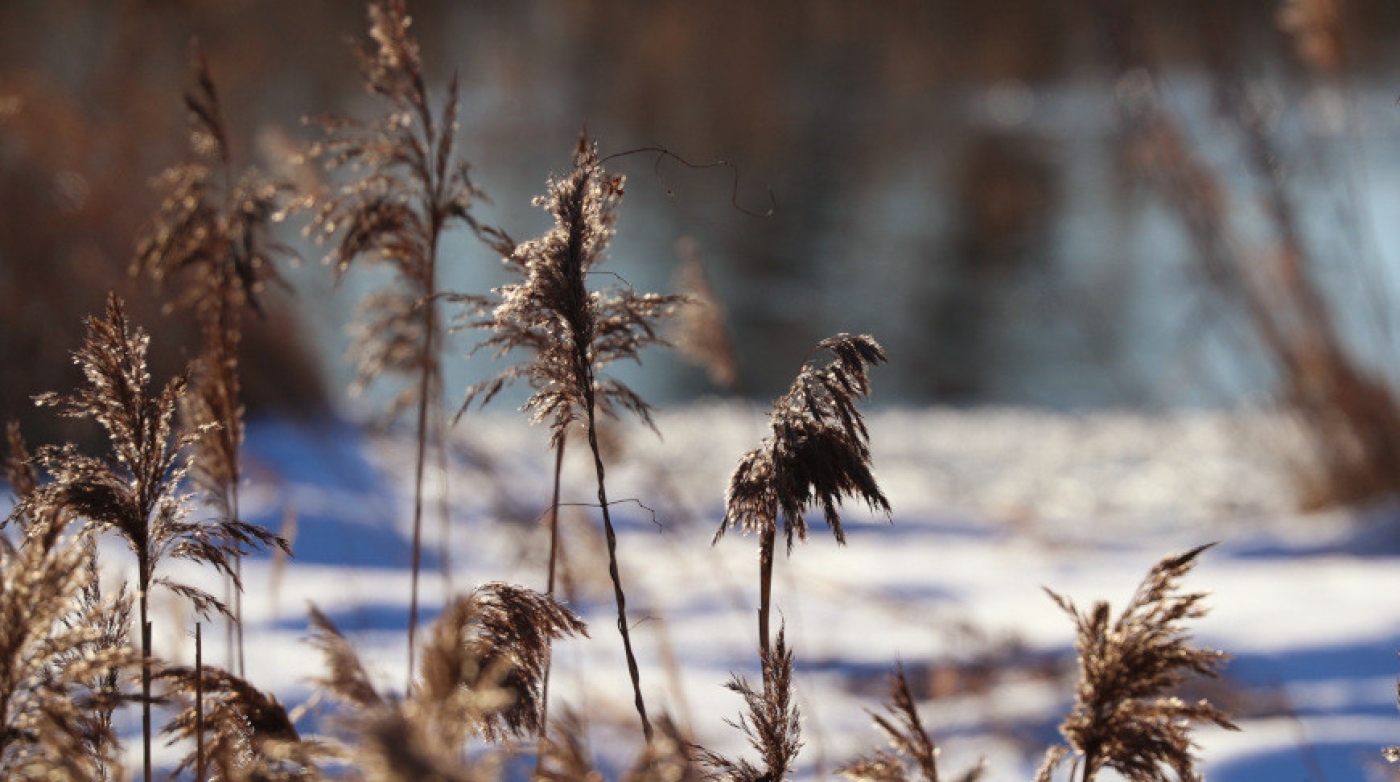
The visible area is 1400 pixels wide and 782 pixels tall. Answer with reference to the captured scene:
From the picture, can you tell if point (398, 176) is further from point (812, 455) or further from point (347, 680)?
point (812, 455)

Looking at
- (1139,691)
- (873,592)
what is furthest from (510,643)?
(873,592)

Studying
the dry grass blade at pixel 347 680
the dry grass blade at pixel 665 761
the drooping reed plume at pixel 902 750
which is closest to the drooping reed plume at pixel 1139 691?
the drooping reed plume at pixel 902 750

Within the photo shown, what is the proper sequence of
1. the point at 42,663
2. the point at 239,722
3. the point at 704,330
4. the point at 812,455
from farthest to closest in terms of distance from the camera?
the point at 704,330, the point at 239,722, the point at 812,455, the point at 42,663

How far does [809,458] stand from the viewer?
101 centimetres

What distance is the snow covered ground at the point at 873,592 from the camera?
2387 mm

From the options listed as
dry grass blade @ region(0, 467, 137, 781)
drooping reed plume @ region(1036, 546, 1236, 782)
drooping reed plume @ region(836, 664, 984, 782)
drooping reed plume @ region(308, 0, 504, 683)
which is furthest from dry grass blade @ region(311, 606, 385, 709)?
drooping reed plume @ region(1036, 546, 1236, 782)

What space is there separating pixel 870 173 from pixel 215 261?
17323mm

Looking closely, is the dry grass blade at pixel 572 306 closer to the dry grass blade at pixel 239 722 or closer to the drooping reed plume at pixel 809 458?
the drooping reed plume at pixel 809 458

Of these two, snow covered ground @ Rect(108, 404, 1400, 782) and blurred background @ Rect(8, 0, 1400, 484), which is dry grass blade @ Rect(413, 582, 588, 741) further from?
blurred background @ Rect(8, 0, 1400, 484)

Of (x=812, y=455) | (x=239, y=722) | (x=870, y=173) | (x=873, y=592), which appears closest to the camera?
(x=812, y=455)

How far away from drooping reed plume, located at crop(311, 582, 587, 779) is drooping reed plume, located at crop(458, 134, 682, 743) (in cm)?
9

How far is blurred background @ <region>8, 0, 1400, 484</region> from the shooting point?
4.76 meters

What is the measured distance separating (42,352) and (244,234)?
3752 mm

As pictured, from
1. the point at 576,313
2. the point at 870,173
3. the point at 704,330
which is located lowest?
the point at 576,313
